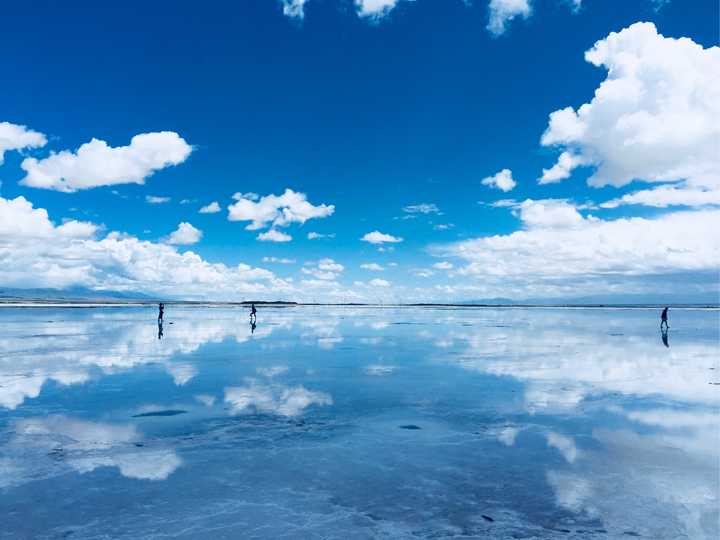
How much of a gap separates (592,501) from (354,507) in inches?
137

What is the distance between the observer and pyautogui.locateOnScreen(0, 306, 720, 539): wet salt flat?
6.71 meters

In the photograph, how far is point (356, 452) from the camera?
374 inches

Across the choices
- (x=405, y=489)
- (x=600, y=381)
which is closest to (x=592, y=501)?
(x=405, y=489)

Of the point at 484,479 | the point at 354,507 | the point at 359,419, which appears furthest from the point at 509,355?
the point at 354,507

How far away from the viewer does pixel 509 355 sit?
24.8 m

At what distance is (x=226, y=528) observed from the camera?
646 centimetres

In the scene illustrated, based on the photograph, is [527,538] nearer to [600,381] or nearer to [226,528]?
[226,528]

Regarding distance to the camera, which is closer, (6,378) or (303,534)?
(303,534)

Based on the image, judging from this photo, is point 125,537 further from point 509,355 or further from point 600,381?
point 509,355

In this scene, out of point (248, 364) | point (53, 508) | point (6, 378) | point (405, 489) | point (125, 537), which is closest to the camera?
point (125, 537)

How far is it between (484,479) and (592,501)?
1.59m

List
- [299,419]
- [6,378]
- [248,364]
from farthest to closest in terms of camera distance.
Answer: [248,364], [6,378], [299,419]

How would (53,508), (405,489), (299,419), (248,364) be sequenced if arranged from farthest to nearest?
(248,364), (299,419), (405,489), (53,508)

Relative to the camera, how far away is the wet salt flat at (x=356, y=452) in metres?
6.71
